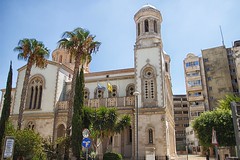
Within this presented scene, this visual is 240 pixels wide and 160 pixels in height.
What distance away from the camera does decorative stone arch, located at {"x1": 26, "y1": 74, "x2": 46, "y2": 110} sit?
105 feet

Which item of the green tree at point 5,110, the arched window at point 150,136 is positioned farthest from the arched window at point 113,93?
the green tree at point 5,110

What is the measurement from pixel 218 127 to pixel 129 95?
38.2ft

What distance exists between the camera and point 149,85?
2697cm

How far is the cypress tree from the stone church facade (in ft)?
15.6

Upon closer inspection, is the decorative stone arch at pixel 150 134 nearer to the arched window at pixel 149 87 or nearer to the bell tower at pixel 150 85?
the bell tower at pixel 150 85

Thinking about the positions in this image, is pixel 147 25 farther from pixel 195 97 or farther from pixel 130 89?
pixel 195 97

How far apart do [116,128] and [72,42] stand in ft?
33.4

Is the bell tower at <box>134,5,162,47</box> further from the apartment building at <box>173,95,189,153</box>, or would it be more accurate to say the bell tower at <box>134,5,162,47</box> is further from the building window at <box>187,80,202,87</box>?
the apartment building at <box>173,95,189,153</box>

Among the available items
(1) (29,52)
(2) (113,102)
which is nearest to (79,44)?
(1) (29,52)

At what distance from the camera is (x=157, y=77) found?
2686cm

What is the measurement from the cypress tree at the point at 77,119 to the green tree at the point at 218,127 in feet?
43.0

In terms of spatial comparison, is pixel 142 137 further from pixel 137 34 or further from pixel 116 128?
pixel 137 34

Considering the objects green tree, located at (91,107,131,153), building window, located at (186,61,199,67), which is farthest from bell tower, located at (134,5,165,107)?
building window, located at (186,61,199,67)

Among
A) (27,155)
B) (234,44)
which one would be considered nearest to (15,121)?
(27,155)
